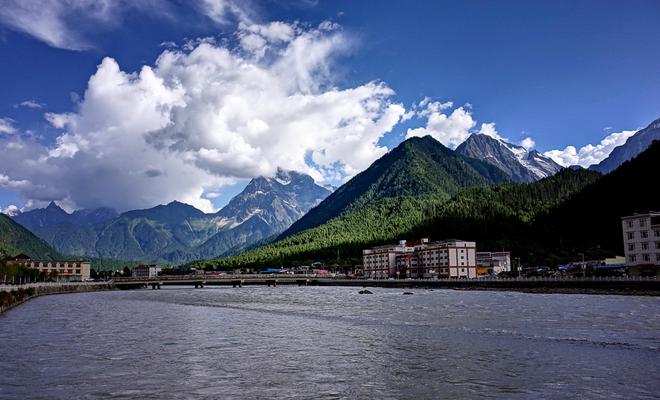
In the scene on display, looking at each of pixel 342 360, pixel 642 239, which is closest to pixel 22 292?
pixel 342 360

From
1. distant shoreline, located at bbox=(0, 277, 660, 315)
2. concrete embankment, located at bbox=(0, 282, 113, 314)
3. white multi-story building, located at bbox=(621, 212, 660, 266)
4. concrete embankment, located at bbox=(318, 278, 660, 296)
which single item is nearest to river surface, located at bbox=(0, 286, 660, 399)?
concrete embankment, located at bbox=(0, 282, 113, 314)

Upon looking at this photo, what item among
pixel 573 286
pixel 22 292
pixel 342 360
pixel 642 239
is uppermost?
pixel 642 239

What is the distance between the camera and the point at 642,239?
471 feet

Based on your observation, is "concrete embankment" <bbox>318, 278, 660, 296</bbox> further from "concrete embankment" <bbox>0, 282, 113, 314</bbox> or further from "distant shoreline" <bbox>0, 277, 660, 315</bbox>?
"concrete embankment" <bbox>0, 282, 113, 314</bbox>

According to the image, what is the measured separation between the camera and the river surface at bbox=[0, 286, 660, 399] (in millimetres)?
25469

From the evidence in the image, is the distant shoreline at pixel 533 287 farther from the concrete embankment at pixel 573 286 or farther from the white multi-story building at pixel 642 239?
the white multi-story building at pixel 642 239

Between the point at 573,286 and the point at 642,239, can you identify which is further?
the point at 642,239

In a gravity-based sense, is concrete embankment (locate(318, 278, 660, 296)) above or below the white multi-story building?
below

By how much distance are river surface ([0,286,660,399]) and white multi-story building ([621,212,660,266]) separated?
314 ft

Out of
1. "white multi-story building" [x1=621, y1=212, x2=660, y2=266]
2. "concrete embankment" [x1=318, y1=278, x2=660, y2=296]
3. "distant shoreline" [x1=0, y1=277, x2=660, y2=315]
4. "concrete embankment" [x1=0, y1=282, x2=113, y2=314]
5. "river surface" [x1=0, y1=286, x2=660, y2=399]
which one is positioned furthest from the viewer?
"white multi-story building" [x1=621, y1=212, x2=660, y2=266]

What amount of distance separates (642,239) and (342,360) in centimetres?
13836

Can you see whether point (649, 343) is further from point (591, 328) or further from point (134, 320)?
point (134, 320)

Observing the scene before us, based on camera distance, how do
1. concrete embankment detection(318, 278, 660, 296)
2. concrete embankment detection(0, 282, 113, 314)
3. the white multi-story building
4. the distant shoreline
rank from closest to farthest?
concrete embankment detection(0, 282, 113, 314) → the distant shoreline → concrete embankment detection(318, 278, 660, 296) → the white multi-story building

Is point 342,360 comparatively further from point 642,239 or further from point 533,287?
point 642,239
